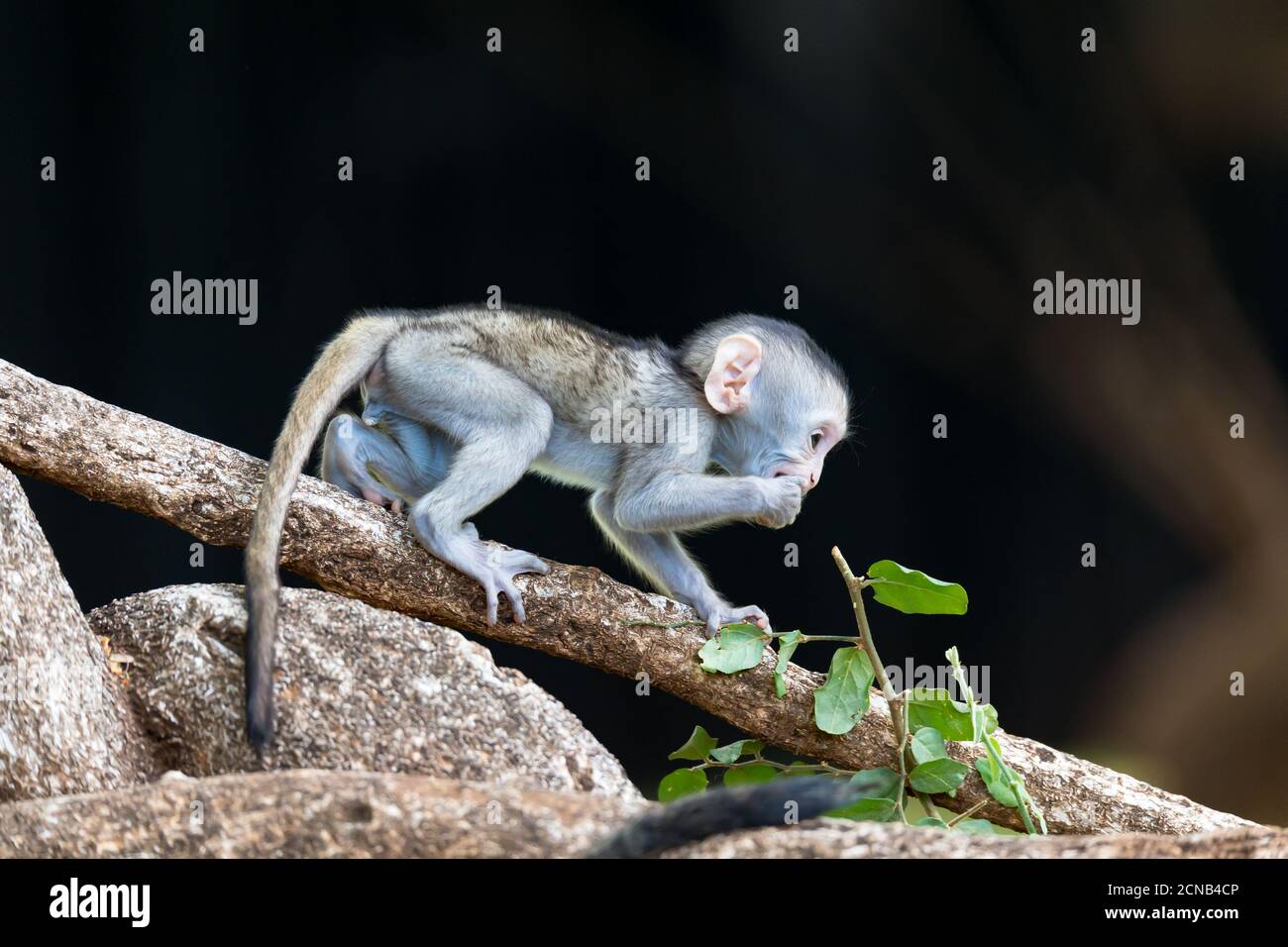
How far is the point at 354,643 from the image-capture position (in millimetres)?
3496

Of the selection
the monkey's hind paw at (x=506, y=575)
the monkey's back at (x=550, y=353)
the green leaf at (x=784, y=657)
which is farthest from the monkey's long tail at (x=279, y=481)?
the green leaf at (x=784, y=657)

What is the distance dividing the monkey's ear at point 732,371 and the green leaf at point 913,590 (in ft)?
2.85

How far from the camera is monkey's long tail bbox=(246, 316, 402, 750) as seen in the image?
311cm

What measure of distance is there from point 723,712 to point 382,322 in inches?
67.9

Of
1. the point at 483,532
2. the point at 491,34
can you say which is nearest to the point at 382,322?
the point at 483,532

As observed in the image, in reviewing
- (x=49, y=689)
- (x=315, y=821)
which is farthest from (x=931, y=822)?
(x=49, y=689)

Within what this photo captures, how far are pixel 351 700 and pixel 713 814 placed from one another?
139 cm

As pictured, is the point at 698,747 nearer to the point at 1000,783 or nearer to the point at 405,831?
the point at 1000,783

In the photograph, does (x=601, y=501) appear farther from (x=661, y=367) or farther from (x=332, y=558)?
(x=332, y=558)

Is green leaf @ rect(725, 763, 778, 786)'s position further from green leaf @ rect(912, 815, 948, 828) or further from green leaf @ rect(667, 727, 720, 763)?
green leaf @ rect(912, 815, 948, 828)

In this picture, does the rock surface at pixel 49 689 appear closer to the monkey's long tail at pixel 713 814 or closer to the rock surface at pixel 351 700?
the rock surface at pixel 351 700

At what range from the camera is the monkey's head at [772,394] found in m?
4.32

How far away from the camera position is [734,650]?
3.78 m

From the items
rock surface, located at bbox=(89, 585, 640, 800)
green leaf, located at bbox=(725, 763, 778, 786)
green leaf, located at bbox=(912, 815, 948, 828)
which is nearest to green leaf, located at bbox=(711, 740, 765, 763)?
green leaf, located at bbox=(725, 763, 778, 786)
